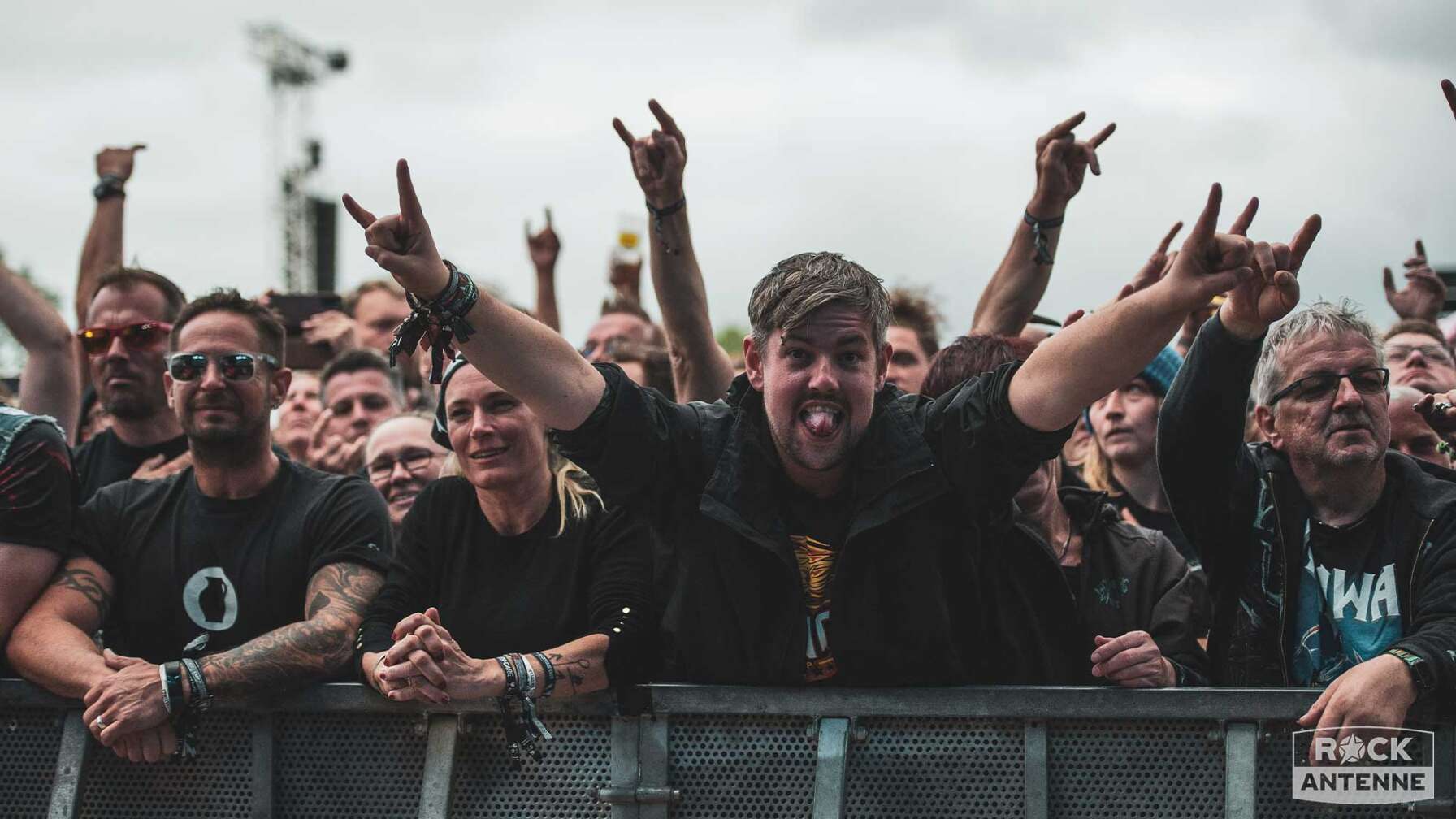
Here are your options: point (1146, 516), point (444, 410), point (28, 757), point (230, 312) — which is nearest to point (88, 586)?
point (28, 757)

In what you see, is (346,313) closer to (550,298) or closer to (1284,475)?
(550,298)

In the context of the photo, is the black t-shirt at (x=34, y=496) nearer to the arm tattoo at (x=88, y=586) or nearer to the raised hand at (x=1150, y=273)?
the arm tattoo at (x=88, y=586)

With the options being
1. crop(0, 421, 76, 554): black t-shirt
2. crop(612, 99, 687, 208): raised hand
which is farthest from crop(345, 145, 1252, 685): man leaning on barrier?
crop(0, 421, 76, 554): black t-shirt

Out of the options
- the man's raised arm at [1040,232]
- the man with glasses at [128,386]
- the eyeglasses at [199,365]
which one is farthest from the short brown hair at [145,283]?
the man's raised arm at [1040,232]

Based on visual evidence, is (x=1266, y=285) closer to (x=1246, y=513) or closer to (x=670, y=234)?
(x=1246, y=513)

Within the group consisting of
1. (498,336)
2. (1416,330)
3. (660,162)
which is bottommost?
(498,336)

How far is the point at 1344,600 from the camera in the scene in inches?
145

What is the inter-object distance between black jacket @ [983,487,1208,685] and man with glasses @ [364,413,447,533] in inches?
102

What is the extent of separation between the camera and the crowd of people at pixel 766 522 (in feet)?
11.4

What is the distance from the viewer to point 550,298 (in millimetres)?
7414

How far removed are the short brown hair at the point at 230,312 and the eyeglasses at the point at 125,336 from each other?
2.26 feet

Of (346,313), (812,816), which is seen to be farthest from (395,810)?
(346,313)

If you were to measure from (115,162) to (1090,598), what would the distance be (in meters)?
5.16

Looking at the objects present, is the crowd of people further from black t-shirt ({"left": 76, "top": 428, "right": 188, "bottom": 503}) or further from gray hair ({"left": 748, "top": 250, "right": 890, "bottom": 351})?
black t-shirt ({"left": 76, "top": 428, "right": 188, "bottom": 503})
